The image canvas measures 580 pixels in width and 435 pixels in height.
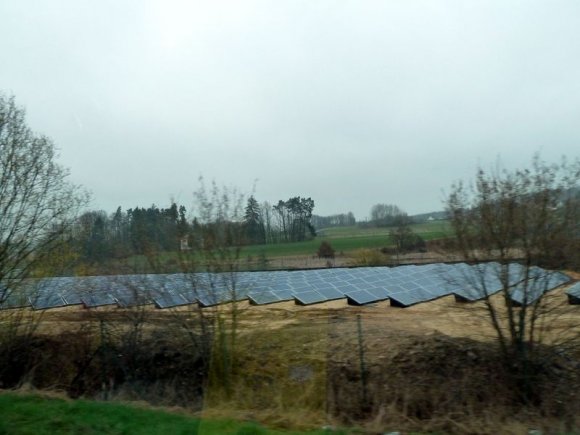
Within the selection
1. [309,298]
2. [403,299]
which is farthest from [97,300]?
[403,299]

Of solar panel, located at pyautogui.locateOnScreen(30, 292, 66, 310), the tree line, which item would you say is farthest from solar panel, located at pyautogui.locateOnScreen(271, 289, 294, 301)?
solar panel, located at pyautogui.locateOnScreen(30, 292, 66, 310)

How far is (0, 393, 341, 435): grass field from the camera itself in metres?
7.46

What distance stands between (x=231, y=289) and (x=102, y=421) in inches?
197

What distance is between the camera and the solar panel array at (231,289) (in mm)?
→ 10336

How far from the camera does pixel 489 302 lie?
416 inches

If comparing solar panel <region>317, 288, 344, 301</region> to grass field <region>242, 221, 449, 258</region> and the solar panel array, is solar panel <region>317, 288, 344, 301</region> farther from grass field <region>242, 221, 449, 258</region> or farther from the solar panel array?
grass field <region>242, 221, 449, 258</region>

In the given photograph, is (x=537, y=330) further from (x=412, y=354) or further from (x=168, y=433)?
(x=168, y=433)

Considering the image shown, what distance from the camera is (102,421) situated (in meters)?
7.95

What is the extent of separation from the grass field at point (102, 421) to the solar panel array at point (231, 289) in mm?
3728

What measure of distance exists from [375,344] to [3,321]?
33.5 feet

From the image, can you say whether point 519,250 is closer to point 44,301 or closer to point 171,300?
point 171,300

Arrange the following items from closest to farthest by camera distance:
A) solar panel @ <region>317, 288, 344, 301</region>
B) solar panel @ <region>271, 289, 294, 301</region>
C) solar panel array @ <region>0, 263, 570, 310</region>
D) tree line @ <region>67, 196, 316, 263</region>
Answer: solar panel array @ <region>0, 263, 570, 310</region> → tree line @ <region>67, 196, 316, 263</region> → solar panel @ <region>271, 289, 294, 301</region> → solar panel @ <region>317, 288, 344, 301</region>

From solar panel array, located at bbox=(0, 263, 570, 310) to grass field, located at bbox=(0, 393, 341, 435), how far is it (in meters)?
3.73

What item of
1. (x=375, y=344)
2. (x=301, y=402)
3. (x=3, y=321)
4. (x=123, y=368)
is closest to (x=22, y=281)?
(x=3, y=321)
